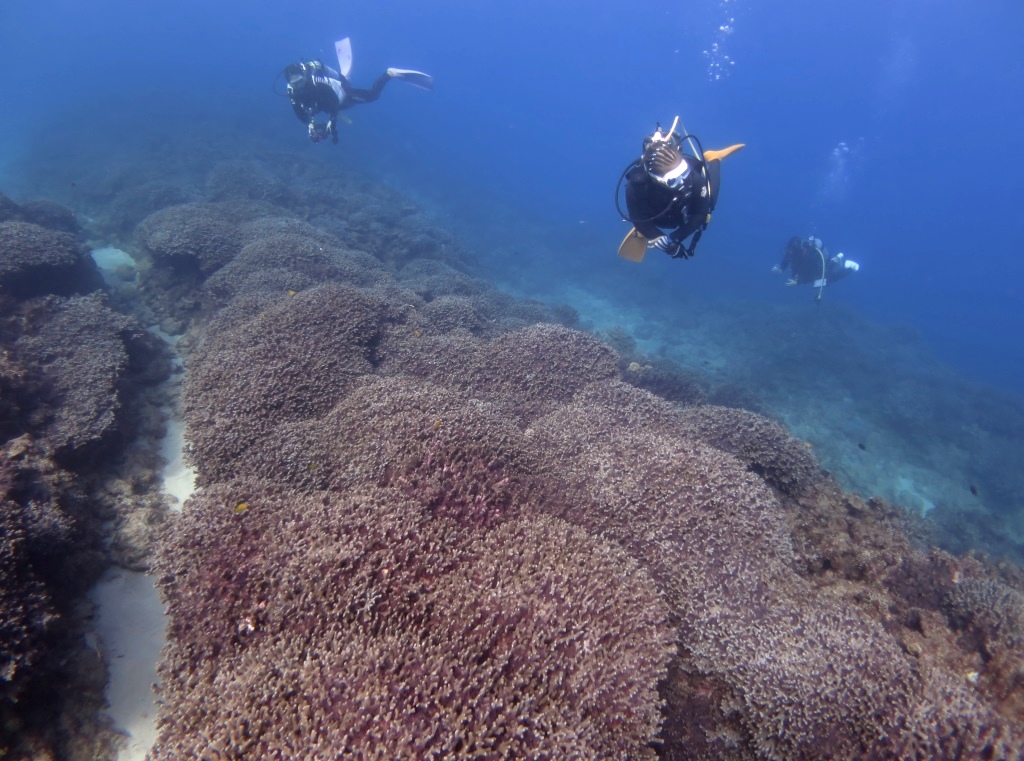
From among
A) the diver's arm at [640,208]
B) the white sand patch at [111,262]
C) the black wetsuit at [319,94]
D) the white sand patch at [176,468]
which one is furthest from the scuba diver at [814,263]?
the white sand patch at [111,262]

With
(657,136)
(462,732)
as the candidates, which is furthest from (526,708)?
(657,136)

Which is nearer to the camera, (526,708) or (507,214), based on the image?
(526,708)

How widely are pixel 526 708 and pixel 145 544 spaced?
4.78 m

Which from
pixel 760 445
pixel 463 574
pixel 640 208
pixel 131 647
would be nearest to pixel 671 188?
pixel 640 208

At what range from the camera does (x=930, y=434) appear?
19625 mm

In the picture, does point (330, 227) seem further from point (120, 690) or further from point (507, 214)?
point (507, 214)

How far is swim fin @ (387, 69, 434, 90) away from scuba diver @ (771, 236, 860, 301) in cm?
1737

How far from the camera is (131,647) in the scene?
433cm

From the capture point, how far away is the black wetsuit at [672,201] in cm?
567

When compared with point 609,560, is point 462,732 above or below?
below

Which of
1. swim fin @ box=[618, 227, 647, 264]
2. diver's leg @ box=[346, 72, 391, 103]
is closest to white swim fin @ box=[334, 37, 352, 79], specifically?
diver's leg @ box=[346, 72, 391, 103]

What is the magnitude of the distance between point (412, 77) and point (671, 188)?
2025 centimetres

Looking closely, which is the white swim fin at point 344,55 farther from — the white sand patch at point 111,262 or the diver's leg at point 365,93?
the white sand patch at point 111,262

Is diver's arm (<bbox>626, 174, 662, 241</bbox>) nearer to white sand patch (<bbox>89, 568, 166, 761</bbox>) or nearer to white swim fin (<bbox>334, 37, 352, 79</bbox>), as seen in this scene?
white sand patch (<bbox>89, 568, 166, 761</bbox>)
